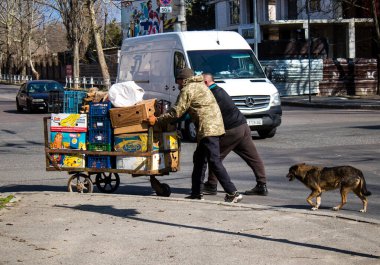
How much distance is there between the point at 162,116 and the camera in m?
9.85

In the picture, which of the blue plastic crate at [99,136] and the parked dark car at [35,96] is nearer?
the blue plastic crate at [99,136]

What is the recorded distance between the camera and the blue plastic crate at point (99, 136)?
415 inches

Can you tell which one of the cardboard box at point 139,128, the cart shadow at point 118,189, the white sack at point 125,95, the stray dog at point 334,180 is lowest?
the cart shadow at point 118,189

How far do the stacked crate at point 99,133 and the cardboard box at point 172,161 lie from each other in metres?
0.81

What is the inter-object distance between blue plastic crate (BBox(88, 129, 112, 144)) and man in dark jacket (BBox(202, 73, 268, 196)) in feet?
4.68

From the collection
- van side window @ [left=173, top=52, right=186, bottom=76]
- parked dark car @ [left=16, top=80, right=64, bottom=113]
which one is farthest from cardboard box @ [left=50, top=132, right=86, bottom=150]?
parked dark car @ [left=16, top=80, right=64, bottom=113]

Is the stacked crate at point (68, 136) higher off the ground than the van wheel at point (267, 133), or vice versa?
the stacked crate at point (68, 136)

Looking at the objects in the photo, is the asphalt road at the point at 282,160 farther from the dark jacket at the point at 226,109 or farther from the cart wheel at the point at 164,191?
the dark jacket at the point at 226,109

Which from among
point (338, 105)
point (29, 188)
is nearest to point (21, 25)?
point (338, 105)

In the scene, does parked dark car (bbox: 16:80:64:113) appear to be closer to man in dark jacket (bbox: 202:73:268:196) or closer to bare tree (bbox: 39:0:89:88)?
bare tree (bbox: 39:0:89:88)

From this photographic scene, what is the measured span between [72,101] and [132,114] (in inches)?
52.1

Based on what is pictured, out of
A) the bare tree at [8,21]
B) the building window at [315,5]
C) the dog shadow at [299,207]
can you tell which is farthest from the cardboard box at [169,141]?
the bare tree at [8,21]

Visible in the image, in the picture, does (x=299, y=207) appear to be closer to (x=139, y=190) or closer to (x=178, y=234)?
(x=178, y=234)

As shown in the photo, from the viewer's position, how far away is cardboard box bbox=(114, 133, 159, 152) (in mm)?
10289
